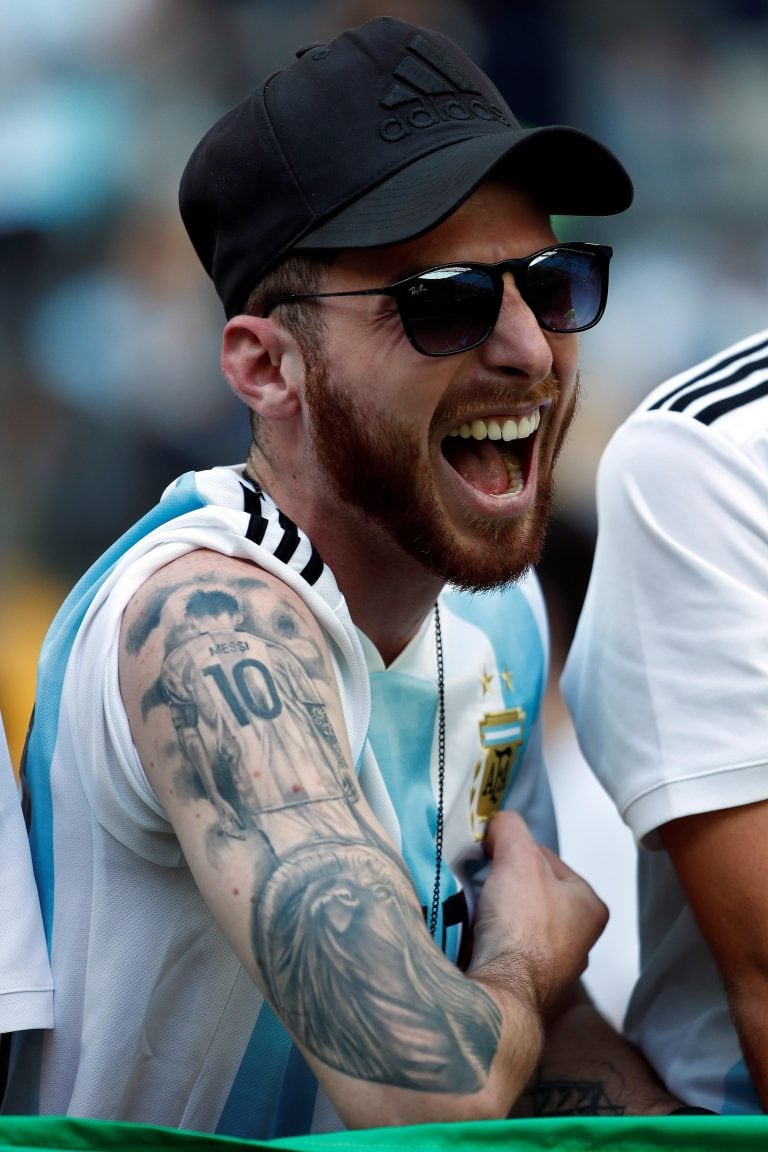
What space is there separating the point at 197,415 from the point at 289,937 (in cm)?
333

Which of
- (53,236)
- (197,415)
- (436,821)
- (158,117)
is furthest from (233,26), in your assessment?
(436,821)

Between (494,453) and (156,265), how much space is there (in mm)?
2875

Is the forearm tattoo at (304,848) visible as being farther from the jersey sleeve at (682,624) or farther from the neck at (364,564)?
the jersey sleeve at (682,624)

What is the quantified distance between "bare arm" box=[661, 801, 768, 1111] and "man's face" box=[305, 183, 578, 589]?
476 mm

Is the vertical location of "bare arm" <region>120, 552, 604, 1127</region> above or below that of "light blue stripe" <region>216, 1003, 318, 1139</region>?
above

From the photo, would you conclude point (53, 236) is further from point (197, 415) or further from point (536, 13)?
point (536, 13)

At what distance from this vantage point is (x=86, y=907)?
1.80 m

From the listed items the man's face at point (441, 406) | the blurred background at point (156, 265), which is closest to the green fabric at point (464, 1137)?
the man's face at point (441, 406)

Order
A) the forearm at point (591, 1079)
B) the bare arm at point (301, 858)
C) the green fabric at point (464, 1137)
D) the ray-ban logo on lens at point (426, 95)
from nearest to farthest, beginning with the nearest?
1. the green fabric at point (464, 1137)
2. the bare arm at point (301, 858)
3. the ray-ban logo on lens at point (426, 95)
4. the forearm at point (591, 1079)

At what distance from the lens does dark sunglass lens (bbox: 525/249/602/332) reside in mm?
1928

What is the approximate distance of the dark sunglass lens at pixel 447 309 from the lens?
6.03 feet

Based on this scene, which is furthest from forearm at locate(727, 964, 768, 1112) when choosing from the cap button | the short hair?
the cap button

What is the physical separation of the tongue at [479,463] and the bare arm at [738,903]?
567 mm

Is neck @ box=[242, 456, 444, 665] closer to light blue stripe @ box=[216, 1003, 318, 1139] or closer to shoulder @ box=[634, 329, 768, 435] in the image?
shoulder @ box=[634, 329, 768, 435]
